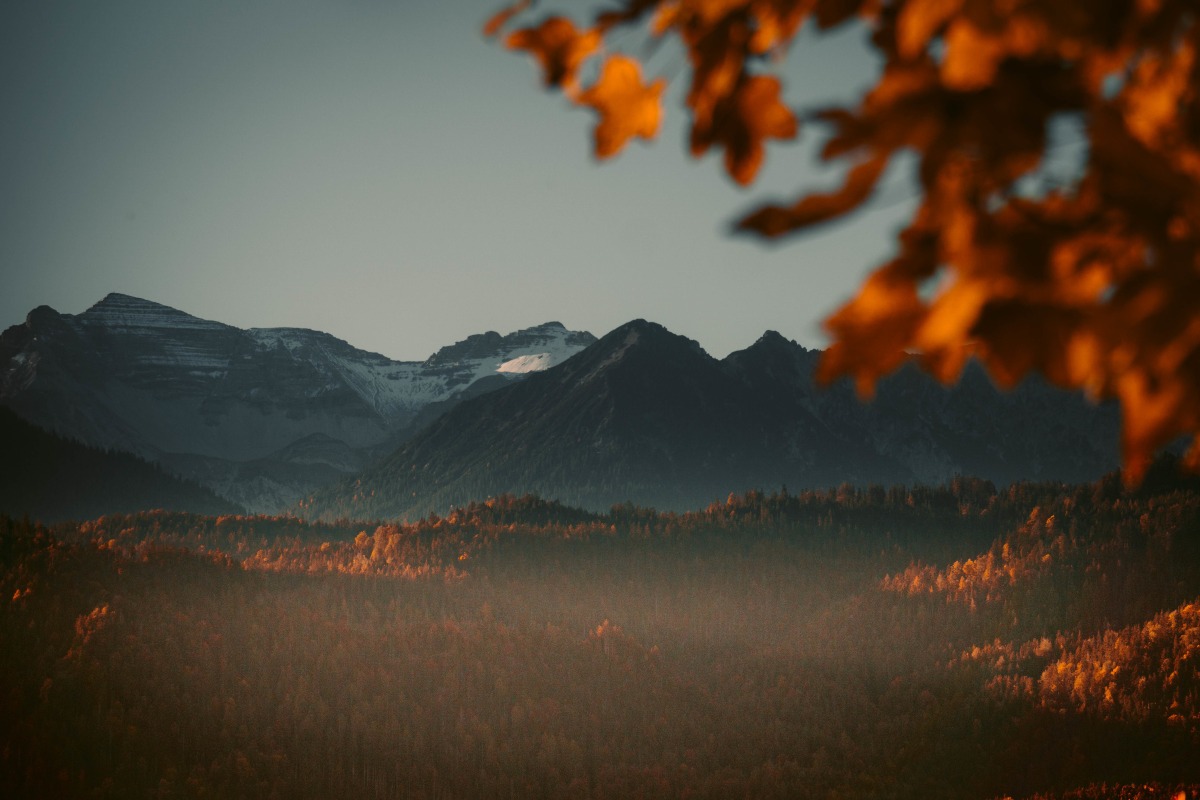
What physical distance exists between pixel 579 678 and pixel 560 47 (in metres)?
86.4

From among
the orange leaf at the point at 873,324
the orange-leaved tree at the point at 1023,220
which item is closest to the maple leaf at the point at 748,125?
the orange-leaved tree at the point at 1023,220

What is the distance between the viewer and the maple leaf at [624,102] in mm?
2463

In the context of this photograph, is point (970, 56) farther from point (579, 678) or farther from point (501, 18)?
point (579, 678)

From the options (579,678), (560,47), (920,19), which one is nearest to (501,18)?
(560,47)

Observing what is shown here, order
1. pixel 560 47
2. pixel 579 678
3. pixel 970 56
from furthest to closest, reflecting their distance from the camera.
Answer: pixel 579 678 → pixel 560 47 → pixel 970 56

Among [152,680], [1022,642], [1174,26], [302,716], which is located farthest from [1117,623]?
[1174,26]

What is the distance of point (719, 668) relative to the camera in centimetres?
10094

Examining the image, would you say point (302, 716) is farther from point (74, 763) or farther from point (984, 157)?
point (984, 157)

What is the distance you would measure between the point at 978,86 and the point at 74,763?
49.4 meters

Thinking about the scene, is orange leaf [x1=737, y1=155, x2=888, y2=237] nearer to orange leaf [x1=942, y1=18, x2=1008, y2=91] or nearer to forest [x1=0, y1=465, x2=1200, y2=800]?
orange leaf [x1=942, y1=18, x2=1008, y2=91]

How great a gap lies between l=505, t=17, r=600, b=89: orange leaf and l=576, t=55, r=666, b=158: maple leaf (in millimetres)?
157

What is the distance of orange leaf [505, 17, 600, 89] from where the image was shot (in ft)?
8.58

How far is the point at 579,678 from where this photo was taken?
83.9 metres

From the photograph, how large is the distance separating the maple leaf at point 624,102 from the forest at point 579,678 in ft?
129
